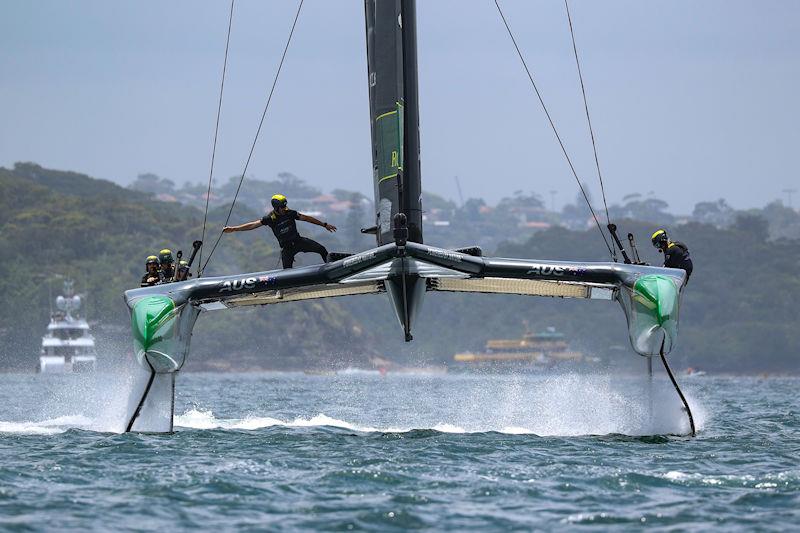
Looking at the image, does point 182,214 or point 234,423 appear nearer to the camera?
point 234,423

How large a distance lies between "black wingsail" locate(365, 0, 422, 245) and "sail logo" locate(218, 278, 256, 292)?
1.25 metres

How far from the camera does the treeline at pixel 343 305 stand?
87938 millimetres

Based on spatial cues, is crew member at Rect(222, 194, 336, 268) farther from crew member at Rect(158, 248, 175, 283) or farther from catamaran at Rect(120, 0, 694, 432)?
crew member at Rect(158, 248, 175, 283)

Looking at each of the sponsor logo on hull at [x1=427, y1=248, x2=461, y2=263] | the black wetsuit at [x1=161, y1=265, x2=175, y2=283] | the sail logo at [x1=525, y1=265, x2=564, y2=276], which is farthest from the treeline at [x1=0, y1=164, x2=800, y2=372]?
the sponsor logo on hull at [x1=427, y1=248, x2=461, y2=263]

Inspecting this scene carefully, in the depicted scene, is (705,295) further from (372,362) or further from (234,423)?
(234,423)

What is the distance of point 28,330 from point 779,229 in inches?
4658

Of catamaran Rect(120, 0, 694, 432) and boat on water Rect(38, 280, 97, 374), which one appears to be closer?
catamaran Rect(120, 0, 694, 432)

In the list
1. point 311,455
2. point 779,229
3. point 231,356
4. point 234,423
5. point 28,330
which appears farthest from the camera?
point 779,229

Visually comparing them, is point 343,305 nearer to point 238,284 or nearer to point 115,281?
point 115,281

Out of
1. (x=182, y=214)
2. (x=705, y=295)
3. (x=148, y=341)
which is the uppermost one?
(x=182, y=214)

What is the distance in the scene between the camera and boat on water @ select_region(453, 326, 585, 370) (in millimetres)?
92125

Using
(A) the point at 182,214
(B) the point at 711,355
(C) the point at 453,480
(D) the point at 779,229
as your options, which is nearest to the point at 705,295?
(B) the point at 711,355

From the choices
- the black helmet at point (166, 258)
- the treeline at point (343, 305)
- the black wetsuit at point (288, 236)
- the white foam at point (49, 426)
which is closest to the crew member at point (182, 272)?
the black helmet at point (166, 258)

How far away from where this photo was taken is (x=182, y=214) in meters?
118
